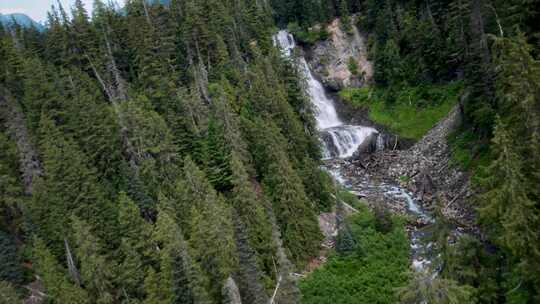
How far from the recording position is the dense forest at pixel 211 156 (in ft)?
69.1

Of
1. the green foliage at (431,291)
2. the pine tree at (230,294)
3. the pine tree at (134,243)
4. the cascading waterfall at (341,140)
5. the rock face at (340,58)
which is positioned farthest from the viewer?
the rock face at (340,58)

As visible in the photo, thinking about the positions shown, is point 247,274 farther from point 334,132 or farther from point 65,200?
point 334,132

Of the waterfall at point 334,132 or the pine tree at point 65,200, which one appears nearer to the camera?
the pine tree at point 65,200

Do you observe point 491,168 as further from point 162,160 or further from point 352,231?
point 162,160

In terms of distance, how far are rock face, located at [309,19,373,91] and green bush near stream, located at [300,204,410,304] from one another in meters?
38.1

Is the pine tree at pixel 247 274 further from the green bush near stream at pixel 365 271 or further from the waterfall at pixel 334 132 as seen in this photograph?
the waterfall at pixel 334 132

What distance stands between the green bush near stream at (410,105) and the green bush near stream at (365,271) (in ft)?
70.9

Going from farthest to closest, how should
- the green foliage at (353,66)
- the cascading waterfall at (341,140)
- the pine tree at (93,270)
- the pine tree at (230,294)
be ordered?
the green foliage at (353,66), the cascading waterfall at (341,140), the pine tree at (93,270), the pine tree at (230,294)

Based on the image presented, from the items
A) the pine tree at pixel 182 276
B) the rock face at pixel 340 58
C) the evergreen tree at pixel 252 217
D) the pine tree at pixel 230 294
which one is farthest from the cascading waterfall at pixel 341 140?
the pine tree at pixel 182 276

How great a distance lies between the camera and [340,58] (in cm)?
7575

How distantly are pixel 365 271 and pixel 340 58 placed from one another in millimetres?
49734

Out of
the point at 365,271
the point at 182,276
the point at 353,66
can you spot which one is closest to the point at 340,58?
the point at 353,66

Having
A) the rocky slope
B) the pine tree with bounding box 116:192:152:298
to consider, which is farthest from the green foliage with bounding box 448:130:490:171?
the pine tree with bounding box 116:192:152:298

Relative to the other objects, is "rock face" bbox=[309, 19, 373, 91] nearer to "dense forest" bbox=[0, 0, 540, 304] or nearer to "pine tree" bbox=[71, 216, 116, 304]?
"dense forest" bbox=[0, 0, 540, 304]
